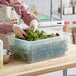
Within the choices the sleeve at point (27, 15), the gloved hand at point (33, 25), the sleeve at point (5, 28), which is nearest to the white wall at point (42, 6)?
the sleeve at point (27, 15)

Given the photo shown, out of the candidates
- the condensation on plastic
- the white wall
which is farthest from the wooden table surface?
the white wall

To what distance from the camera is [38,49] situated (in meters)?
1.34

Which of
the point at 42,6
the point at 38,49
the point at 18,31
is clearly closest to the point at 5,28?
the point at 18,31

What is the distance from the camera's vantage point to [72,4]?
370 centimetres

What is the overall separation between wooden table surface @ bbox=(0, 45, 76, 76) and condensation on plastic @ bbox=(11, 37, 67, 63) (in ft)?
0.10

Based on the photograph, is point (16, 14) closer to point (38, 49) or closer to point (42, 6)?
point (38, 49)

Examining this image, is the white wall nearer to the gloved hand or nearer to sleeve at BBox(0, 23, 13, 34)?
the gloved hand

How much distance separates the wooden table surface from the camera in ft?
3.90

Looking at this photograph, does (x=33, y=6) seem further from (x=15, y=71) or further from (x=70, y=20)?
(x=15, y=71)

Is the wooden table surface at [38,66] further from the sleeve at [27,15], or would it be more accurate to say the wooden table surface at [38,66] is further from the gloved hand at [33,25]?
the sleeve at [27,15]

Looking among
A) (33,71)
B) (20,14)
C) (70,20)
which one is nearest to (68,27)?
(70,20)

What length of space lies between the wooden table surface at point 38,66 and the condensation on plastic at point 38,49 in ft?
0.10

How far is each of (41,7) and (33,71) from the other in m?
2.18

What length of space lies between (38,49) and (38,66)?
11 cm
